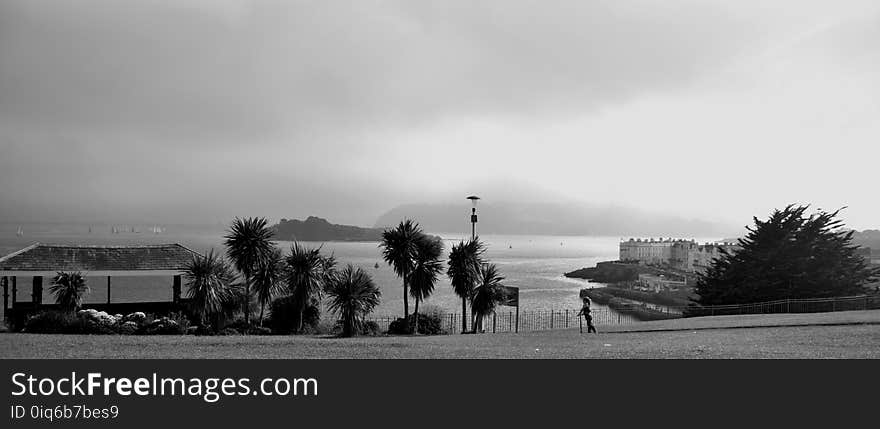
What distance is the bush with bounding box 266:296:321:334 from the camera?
21331 mm

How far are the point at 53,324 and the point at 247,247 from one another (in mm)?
6630

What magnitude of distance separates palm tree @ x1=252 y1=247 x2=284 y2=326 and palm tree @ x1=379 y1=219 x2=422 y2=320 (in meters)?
4.26

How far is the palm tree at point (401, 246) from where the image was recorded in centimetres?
2161

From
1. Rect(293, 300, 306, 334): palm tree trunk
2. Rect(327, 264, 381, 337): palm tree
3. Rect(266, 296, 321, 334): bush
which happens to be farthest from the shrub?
Rect(327, 264, 381, 337): palm tree

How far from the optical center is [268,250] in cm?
2189

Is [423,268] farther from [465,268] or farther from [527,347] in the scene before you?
[527,347]

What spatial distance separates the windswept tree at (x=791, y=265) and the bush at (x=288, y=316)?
24331 millimetres

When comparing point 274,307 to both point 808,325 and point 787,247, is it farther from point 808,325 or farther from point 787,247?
point 787,247

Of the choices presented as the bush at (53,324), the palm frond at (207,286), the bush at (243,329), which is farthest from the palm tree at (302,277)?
the bush at (53,324)

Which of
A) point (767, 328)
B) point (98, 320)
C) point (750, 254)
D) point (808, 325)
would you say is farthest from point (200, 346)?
point (750, 254)

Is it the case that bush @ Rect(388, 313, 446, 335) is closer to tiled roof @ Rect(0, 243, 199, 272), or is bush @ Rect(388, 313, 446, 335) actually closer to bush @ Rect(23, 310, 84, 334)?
tiled roof @ Rect(0, 243, 199, 272)

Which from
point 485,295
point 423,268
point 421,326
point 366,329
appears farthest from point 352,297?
point 485,295
